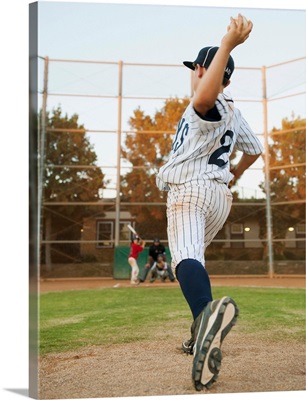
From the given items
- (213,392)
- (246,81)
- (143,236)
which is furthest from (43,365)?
(246,81)

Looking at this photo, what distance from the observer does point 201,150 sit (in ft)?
4.45

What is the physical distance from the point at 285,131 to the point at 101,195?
3181 mm

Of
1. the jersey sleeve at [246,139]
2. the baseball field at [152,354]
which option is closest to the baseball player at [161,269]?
the baseball field at [152,354]

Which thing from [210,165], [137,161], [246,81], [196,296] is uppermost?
[246,81]

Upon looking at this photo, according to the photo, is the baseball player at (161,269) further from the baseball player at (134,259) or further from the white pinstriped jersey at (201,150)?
the white pinstriped jersey at (201,150)

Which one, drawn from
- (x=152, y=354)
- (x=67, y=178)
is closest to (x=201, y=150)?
(x=152, y=354)

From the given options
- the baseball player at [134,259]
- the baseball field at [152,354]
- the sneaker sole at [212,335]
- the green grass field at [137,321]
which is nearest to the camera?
the sneaker sole at [212,335]

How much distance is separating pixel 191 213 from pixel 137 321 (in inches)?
66.0

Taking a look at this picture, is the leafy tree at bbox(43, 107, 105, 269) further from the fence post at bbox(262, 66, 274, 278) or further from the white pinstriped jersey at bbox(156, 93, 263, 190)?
the white pinstriped jersey at bbox(156, 93, 263, 190)

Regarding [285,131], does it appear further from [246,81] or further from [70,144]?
[70,144]

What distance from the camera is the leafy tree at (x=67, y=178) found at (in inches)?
332

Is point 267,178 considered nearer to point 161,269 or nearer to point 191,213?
point 161,269

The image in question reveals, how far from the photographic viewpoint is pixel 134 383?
5.09ft

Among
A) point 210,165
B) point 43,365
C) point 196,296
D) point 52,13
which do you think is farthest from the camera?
point 52,13
